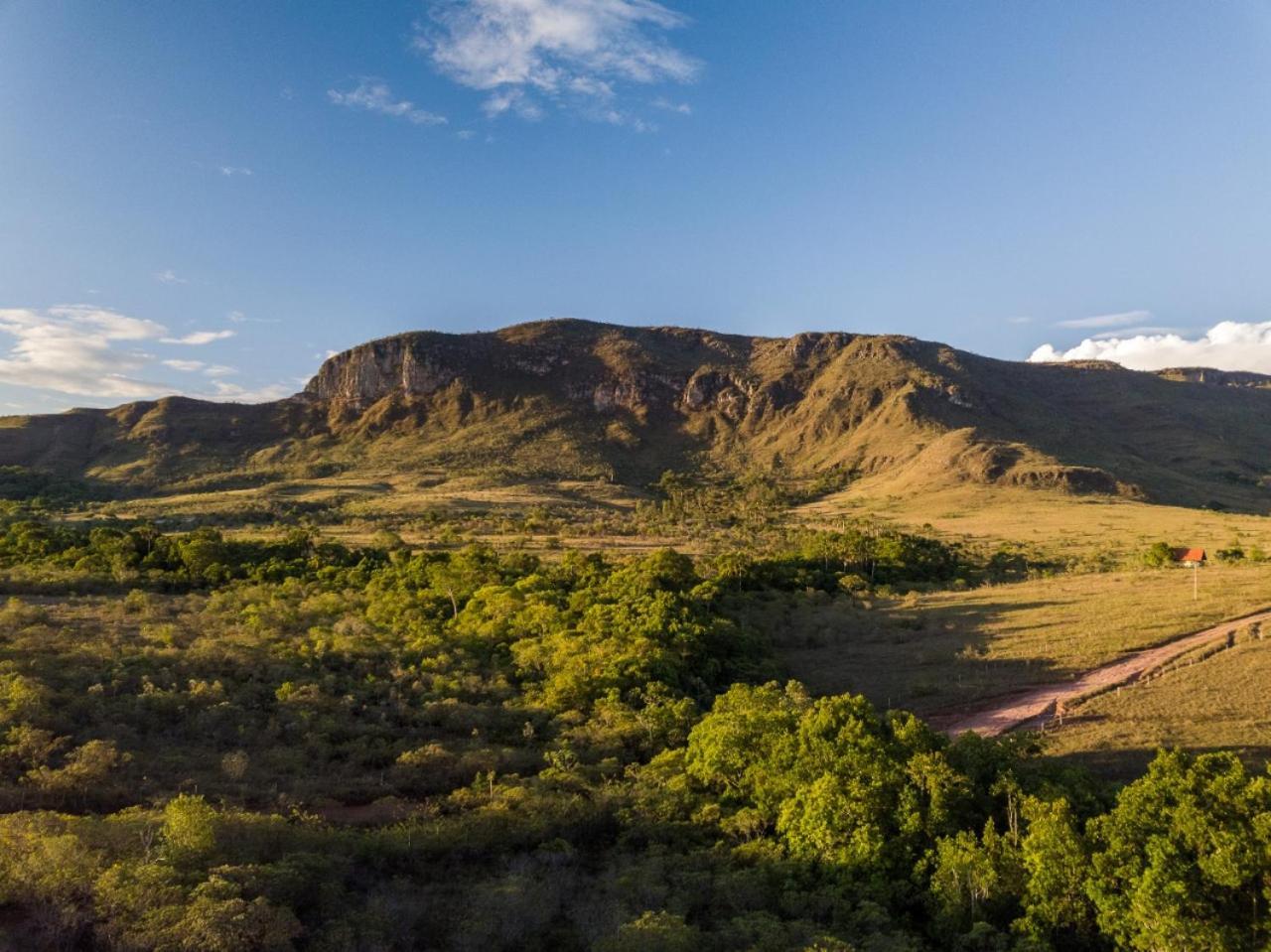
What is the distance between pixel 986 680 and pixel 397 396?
14835 cm

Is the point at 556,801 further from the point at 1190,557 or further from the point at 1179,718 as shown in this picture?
→ the point at 1190,557

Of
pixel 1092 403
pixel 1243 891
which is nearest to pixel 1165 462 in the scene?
pixel 1092 403

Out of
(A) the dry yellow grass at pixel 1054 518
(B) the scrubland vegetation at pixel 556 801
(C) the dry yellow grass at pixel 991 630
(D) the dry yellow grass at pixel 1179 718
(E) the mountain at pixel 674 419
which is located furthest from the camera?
(E) the mountain at pixel 674 419

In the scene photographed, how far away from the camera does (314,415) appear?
156500 millimetres

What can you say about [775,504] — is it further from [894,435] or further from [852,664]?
[852,664]

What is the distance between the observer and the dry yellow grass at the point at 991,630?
2477 centimetres

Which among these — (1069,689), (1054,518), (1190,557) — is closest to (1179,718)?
(1069,689)

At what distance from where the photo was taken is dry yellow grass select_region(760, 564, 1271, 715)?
24766 mm

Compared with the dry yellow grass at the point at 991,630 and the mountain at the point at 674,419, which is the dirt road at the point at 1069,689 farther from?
the mountain at the point at 674,419

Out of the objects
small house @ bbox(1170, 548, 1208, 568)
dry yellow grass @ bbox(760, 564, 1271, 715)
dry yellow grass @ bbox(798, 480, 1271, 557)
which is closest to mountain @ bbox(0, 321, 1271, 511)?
dry yellow grass @ bbox(798, 480, 1271, 557)

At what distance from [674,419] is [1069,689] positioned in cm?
13472

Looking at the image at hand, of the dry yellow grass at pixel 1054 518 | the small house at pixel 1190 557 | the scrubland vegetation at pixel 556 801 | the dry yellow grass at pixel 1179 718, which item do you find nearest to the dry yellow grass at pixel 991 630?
the scrubland vegetation at pixel 556 801

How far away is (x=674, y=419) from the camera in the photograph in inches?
6152

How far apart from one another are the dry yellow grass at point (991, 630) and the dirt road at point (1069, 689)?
524 millimetres
